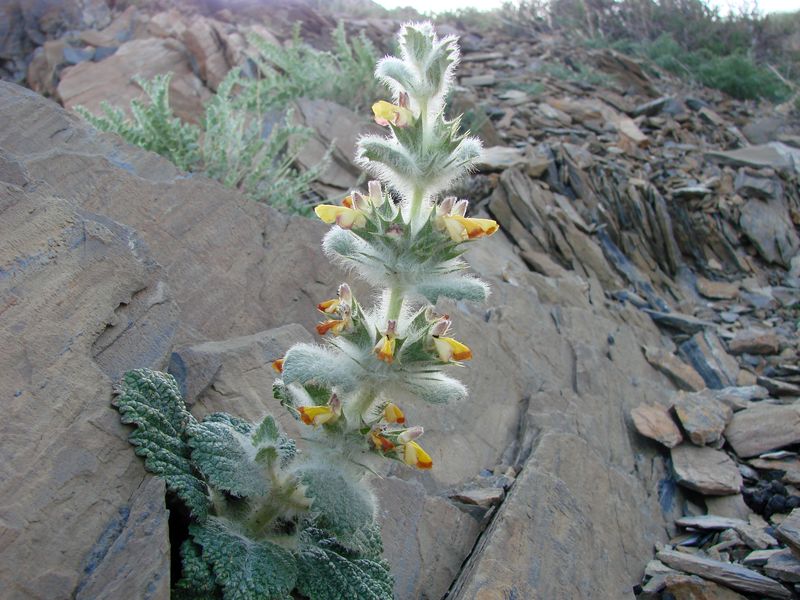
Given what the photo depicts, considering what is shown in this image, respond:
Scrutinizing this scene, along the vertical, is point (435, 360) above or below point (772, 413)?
above

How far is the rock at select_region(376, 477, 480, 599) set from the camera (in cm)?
290

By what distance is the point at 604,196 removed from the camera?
8602 millimetres

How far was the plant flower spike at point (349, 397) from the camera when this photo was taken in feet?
7.22

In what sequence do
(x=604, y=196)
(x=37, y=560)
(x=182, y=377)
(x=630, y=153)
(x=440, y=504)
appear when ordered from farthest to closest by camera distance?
1. (x=630, y=153)
2. (x=604, y=196)
3. (x=440, y=504)
4. (x=182, y=377)
5. (x=37, y=560)

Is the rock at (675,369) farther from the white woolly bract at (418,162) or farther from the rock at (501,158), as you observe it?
the white woolly bract at (418,162)

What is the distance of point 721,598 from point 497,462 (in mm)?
1242

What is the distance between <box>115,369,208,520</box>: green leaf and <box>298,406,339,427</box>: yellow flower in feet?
1.43

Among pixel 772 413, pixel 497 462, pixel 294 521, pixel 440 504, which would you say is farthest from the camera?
pixel 772 413

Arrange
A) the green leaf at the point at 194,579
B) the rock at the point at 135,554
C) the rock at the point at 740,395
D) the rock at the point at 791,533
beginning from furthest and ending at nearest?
the rock at the point at 740,395 < the rock at the point at 791,533 < the green leaf at the point at 194,579 < the rock at the point at 135,554

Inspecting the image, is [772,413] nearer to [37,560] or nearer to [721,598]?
[721,598]

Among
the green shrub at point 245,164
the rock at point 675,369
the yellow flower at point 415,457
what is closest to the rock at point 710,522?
the rock at point 675,369

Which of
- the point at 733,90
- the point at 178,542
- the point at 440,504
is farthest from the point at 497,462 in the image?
the point at 733,90

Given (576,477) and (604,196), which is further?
(604,196)

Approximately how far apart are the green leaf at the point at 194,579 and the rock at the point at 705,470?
10.8 feet
